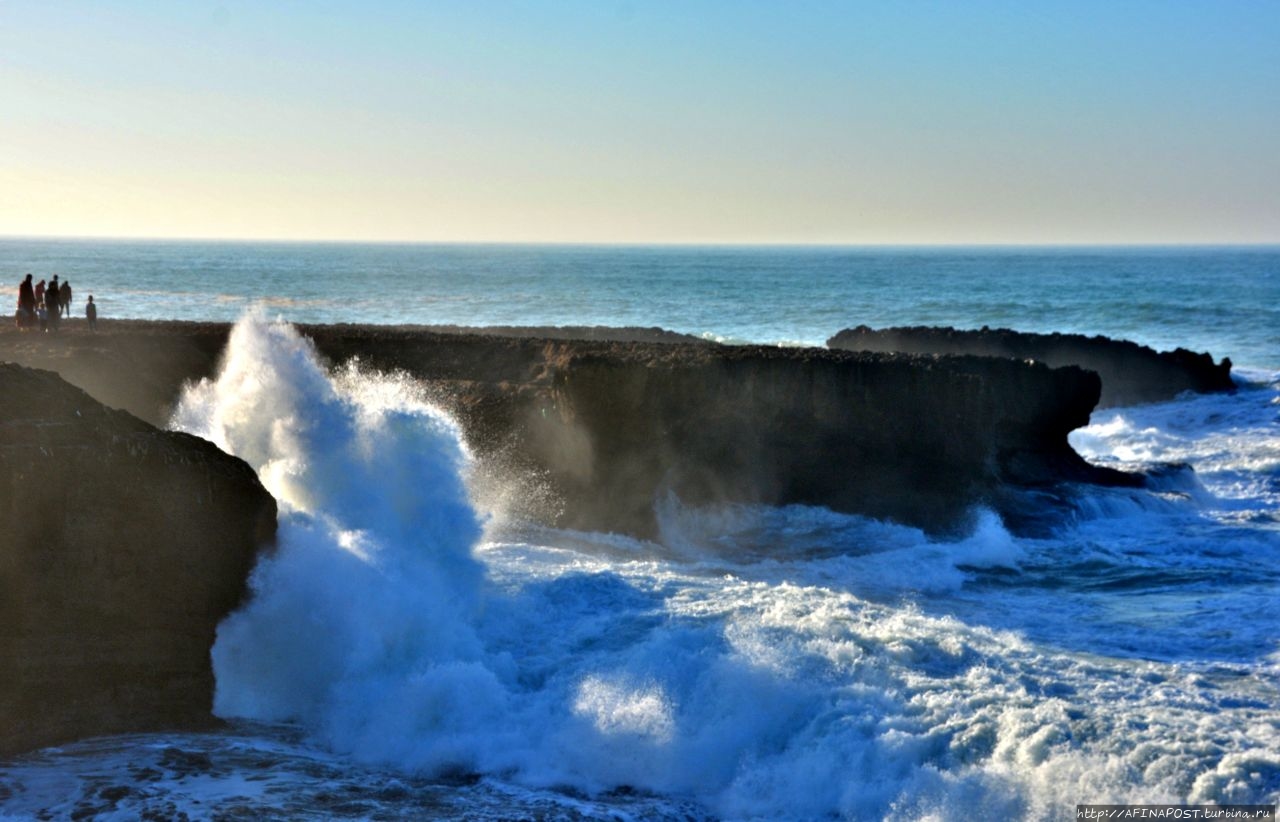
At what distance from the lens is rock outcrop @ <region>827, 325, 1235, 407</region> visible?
32.4 metres

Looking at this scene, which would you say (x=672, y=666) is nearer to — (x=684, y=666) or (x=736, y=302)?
(x=684, y=666)

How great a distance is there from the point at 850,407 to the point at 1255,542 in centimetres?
578

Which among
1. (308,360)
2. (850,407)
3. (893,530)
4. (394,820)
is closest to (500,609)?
(394,820)

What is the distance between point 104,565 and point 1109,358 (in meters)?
28.3

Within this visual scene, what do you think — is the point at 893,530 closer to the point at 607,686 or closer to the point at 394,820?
the point at 607,686

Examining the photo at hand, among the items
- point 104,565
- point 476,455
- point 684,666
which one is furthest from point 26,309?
point 684,666

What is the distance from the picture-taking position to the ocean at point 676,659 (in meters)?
9.31

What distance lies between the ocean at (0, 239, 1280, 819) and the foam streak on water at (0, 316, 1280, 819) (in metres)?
0.03

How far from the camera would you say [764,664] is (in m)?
10.9

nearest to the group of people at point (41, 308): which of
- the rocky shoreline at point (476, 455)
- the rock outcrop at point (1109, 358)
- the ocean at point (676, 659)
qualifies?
the rocky shoreline at point (476, 455)

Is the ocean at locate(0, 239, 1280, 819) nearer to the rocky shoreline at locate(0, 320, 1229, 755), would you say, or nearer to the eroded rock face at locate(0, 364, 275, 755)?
the eroded rock face at locate(0, 364, 275, 755)

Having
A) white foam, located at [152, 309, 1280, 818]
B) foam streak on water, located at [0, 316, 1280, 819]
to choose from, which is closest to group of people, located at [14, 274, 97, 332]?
foam streak on water, located at [0, 316, 1280, 819]

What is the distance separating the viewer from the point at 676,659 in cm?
1122

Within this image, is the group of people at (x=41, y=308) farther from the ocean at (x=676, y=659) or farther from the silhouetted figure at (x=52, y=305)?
the ocean at (x=676, y=659)
